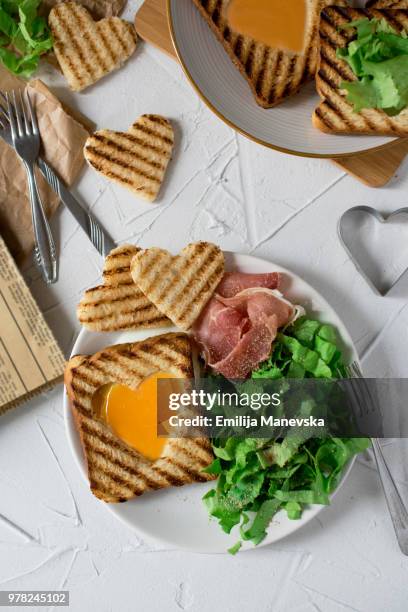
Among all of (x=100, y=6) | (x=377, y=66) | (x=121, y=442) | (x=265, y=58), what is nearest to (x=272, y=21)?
(x=265, y=58)

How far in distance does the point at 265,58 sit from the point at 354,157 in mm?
437

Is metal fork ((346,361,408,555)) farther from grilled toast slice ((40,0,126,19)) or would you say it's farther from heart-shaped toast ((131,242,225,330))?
grilled toast slice ((40,0,126,19))

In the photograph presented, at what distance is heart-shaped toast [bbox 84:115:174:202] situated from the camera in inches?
80.0

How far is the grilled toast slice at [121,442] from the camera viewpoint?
6.23 ft

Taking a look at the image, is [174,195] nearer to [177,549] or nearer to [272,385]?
[272,385]

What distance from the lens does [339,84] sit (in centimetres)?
170

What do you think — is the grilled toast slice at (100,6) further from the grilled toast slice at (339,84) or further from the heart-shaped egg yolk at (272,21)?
the grilled toast slice at (339,84)

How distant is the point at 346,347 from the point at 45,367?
3.06ft

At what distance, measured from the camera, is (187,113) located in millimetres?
2066

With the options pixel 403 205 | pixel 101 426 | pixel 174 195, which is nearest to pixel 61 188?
pixel 174 195

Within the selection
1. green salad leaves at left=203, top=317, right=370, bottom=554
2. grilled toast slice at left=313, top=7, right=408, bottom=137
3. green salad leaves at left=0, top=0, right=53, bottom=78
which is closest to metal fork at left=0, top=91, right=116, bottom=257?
green salad leaves at left=0, top=0, right=53, bottom=78

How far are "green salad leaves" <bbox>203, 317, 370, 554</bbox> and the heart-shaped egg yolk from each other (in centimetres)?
80

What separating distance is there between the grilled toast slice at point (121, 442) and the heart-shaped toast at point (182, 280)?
0.08 meters

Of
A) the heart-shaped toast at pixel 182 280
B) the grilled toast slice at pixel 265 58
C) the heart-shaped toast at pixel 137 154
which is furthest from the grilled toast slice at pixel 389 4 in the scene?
the heart-shaped toast at pixel 182 280
